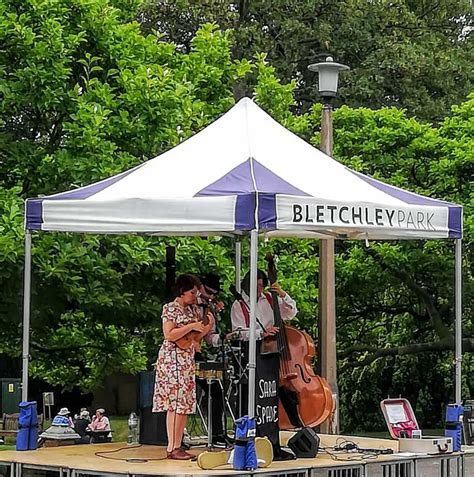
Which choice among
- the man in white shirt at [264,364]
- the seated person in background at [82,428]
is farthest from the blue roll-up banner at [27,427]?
the man in white shirt at [264,364]

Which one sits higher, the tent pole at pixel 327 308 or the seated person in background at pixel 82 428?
the tent pole at pixel 327 308

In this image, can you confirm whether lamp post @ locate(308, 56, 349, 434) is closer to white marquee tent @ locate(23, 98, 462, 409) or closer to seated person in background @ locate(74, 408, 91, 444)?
white marquee tent @ locate(23, 98, 462, 409)

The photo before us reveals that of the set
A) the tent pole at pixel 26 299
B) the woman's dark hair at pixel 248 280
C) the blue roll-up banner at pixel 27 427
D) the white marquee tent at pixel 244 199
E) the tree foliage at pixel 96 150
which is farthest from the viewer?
the tree foliage at pixel 96 150

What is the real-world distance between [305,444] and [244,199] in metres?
2.31

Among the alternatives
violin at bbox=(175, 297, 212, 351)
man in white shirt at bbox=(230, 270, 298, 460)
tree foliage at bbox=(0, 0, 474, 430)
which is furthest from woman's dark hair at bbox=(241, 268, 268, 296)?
tree foliage at bbox=(0, 0, 474, 430)

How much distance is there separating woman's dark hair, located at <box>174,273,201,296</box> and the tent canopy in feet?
1.55

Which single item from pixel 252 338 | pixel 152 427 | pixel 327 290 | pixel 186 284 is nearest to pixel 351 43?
pixel 327 290

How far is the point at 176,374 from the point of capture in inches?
372

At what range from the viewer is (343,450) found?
33.8 feet

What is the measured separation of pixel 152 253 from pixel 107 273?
1.88ft

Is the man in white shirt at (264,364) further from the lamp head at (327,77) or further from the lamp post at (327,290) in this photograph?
the lamp head at (327,77)

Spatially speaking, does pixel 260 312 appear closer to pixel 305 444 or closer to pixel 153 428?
pixel 305 444

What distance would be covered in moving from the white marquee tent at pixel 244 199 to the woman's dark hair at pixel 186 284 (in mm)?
476

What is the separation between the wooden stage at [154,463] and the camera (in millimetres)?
8656
